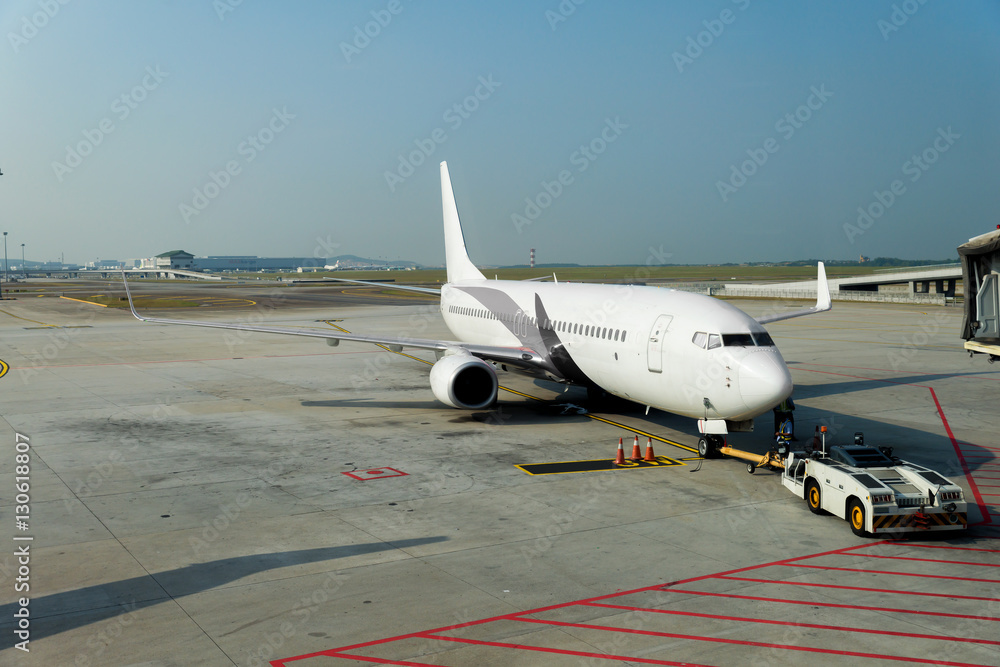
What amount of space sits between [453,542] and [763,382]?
7.89 m

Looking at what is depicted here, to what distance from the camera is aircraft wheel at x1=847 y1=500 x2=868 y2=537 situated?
44.7ft

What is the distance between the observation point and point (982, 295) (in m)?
18.3

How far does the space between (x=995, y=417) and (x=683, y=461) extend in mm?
12217

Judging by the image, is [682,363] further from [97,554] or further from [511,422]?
[97,554]

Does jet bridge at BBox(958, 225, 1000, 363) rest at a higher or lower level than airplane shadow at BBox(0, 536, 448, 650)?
higher

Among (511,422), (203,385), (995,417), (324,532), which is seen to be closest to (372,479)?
(324,532)

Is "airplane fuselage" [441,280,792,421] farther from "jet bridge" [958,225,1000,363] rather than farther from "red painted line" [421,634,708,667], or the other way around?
"red painted line" [421,634,708,667]

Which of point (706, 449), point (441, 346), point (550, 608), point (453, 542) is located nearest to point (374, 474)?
point (453, 542)

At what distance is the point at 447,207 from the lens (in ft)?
125

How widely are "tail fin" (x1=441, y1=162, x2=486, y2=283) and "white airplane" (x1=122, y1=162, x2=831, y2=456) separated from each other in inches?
195

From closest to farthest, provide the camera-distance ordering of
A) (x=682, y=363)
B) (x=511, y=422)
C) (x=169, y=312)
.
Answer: (x=682, y=363) → (x=511, y=422) → (x=169, y=312)

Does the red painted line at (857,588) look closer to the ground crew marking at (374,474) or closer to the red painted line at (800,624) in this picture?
the red painted line at (800,624)

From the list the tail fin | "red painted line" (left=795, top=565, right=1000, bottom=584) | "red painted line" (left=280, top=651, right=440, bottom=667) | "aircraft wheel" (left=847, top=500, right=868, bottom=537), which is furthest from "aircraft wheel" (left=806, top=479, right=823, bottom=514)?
the tail fin

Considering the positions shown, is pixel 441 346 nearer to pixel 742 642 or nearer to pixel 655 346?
pixel 655 346
